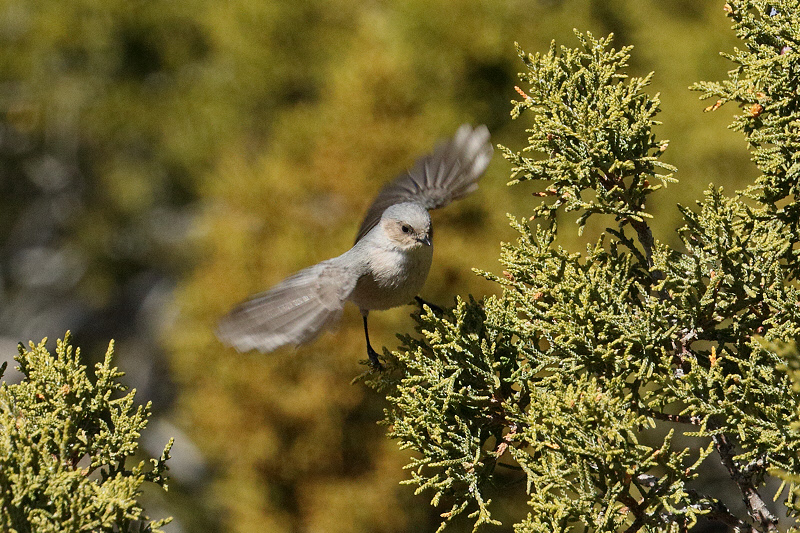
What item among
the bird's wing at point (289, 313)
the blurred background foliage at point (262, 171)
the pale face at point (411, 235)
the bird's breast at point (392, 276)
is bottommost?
the bird's wing at point (289, 313)

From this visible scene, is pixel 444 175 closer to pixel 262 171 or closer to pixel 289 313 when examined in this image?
pixel 289 313

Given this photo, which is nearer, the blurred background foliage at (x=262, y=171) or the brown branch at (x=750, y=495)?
the brown branch at (x=750, y=495)

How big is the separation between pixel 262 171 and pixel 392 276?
179 centimetres

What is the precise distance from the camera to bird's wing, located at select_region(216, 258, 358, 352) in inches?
66.7

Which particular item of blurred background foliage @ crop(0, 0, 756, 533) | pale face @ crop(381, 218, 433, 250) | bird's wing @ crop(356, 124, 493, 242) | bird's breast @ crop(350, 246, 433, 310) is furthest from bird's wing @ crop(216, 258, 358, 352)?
blurred background foliage @ crop(0, 0, 756, 533)

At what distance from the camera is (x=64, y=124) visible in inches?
221

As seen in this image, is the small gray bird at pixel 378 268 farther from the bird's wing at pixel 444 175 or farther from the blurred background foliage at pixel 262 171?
the blurred background foliage at pixel 262 171

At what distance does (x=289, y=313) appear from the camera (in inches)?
70.5

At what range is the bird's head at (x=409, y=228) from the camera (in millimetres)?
2137

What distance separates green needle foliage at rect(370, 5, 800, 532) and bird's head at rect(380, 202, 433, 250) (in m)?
0.63

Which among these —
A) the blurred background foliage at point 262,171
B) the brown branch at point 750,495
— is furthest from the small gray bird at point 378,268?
the blurred background foliage at point 262,171

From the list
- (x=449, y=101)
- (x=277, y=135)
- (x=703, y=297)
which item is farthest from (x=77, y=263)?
(x=703, y=297)

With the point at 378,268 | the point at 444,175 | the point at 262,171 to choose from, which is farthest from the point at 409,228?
the point at 262,171

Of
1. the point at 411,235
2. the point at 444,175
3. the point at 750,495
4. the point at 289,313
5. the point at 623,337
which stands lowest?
the point at 750,495
